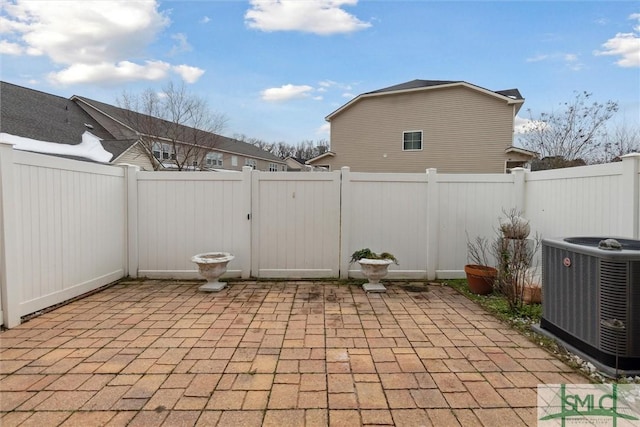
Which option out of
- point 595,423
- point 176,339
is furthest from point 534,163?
point 176,339

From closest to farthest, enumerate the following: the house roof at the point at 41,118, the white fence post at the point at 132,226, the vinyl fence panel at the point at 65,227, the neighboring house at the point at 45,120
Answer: the vinyl fence panel at the point at 65,227 < the white fence post at the point at 132,226 < the neighboring house at the point at 45,120 < the house roof at the point at 41,118

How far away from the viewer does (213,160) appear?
74.2 ft

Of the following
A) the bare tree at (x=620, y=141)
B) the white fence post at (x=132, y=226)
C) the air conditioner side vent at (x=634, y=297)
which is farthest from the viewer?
the bare tree at (x=620, y=141)

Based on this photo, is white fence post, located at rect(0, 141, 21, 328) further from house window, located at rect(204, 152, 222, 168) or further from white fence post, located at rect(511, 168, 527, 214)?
house window, located at rect(204, 152, 222, 168)

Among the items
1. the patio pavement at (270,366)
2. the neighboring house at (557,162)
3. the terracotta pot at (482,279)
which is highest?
the neighboring house at (557,162)

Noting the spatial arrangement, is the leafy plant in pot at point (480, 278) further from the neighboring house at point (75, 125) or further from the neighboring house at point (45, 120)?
the neighboring house at point (45, 120)

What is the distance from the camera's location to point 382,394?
2.18 metres

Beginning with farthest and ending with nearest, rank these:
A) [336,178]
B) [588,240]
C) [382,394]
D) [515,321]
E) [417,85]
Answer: [417,85] → [336,178] → [515,321] → [588,240] → [382,394]

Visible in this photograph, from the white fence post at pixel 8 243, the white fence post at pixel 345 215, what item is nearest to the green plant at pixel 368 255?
the white fence post at pixel 345 215

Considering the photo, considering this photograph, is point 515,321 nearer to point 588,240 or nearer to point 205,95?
point 588,240

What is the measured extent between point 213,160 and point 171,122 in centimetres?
659

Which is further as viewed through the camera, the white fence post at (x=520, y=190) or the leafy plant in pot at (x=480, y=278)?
the white fence post at (x=520, y=190)

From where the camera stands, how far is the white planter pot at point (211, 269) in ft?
15.1

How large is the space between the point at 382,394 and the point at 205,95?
16514 mm
